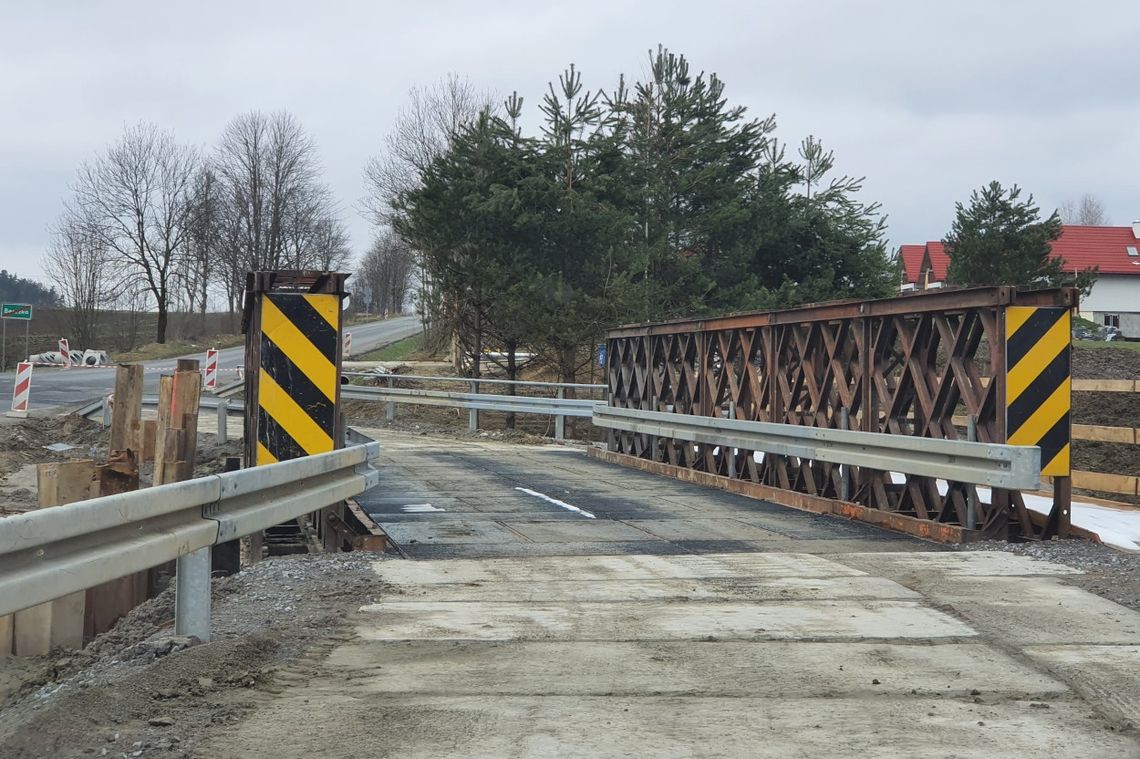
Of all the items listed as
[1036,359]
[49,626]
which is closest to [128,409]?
[49,626]

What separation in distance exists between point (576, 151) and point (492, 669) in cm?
2633

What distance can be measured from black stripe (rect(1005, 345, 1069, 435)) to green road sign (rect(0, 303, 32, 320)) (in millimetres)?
45985

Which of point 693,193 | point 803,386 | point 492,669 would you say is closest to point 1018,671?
point 492,669

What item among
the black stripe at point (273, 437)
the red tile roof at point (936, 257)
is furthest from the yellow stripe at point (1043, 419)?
the red tile roof at point (936, 257)

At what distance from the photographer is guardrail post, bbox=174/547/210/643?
5691 millimetres

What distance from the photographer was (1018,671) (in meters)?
5.50

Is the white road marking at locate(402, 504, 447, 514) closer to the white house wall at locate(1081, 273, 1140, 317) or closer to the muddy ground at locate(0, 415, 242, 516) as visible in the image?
the muddy ground at locate(0, 415, 242, 516)

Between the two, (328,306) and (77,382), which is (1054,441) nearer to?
(328,306)

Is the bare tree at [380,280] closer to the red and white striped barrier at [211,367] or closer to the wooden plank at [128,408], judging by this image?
the red and white striped barrier at [211,367]

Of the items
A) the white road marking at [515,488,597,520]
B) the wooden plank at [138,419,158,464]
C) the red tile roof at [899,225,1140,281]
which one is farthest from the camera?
the red tile roof at [899,225,1140,281]

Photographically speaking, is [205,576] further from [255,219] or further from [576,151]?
[255,219]

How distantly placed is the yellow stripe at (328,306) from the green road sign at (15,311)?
144 ft

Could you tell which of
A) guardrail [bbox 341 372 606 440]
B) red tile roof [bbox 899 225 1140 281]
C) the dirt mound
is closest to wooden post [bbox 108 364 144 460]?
guardrail [bbox 341 372 606 440]

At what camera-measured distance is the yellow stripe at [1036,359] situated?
389 inches
